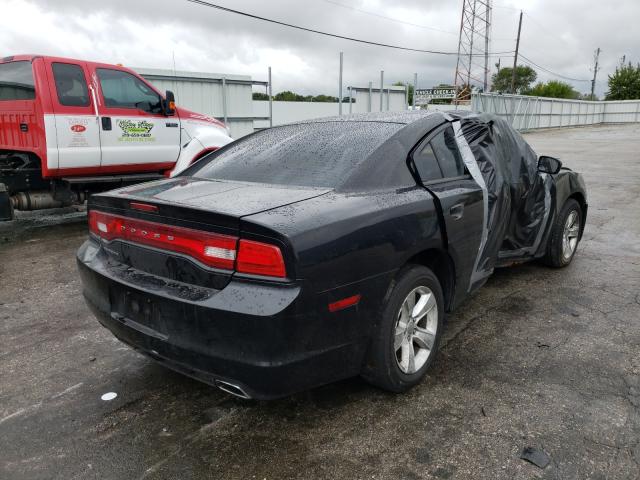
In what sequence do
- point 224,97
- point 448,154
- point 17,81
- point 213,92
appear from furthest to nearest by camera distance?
point 224,97 → point 213,92 → point 17,81 → point 448,154

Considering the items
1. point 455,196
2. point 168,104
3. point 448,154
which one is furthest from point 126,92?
point 455,196

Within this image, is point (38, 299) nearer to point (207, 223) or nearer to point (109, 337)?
point (109, 337)

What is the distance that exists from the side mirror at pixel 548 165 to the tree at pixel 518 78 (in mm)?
102629

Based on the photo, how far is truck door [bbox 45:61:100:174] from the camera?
252 inches

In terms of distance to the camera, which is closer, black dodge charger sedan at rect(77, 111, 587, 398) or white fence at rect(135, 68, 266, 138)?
black dodge charger sedan at rect(77, 111, 587, 398)

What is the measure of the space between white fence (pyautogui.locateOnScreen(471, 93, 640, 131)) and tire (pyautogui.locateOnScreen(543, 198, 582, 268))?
55.5 ft

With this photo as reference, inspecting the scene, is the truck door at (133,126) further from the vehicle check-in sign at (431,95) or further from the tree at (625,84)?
the tree at (625,84)

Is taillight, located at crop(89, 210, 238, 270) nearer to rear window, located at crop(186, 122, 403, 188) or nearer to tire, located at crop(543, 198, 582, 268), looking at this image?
rear window, located at crop(186, 122, 403, 188)

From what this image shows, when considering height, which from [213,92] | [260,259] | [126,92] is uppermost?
Answer: [213,92]

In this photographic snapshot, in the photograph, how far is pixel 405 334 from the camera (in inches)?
112

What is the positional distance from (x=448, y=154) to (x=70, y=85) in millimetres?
5279

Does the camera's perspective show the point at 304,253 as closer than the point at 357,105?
Yes

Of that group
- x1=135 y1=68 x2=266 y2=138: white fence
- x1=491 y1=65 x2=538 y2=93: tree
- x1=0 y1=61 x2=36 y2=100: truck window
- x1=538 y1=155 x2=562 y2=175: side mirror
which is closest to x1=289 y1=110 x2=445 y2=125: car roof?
x1=538 y1=155 x2=562 y2=175: side mirror

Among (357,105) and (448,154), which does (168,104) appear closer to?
(448,154)
